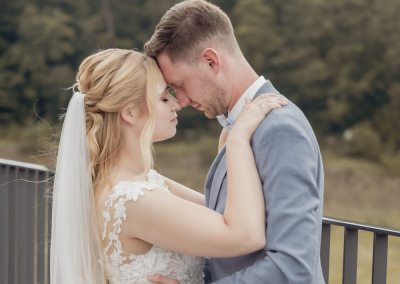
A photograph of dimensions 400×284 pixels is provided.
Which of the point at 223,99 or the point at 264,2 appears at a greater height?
the point at 264,2

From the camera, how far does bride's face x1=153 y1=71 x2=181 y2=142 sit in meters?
2.10

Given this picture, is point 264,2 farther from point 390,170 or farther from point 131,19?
point 390,170

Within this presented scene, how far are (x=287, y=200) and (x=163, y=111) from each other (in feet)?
2.15

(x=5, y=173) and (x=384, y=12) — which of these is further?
(x=384, y=12)

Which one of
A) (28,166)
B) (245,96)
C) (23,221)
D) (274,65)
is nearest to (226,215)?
(245,96)

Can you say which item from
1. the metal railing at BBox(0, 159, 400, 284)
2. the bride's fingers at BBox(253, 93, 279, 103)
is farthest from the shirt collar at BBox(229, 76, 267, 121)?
the metal railing at BBox(0, 159, 400, 284)

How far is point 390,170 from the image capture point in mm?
25438

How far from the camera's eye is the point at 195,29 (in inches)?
79.9

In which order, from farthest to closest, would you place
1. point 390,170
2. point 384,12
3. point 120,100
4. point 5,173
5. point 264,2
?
point 264,2 → point 384,12 → point 390,170 → point 5,173 → point 120,100

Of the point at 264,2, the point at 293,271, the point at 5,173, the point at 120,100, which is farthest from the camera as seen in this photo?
the point at 264,2

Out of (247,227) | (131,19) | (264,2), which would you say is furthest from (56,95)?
(247,227)

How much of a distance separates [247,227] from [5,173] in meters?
2.01

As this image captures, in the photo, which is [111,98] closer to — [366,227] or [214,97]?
[214,97]

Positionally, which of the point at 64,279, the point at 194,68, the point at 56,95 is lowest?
the point at 64,279
